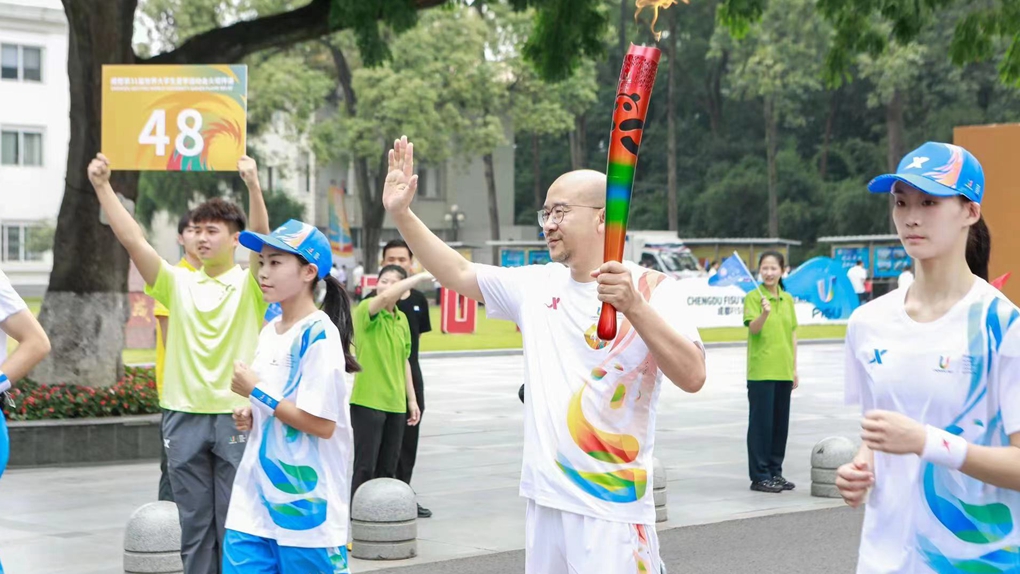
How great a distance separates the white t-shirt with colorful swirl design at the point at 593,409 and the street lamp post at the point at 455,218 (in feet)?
179

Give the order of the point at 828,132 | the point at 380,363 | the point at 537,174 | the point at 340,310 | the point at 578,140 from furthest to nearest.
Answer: the point at 537,174 < the point at 828,132 < the point at 578,140 < the point at 380,363 < the point at 340,310

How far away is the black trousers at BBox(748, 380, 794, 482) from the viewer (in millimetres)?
10750

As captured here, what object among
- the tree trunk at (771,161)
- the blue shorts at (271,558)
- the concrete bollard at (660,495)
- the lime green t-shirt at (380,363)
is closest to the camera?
the blue shorts at (271,558)

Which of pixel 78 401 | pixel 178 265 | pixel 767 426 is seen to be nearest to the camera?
pixel 178 265

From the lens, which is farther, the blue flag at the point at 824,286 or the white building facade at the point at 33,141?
Result: the white building facade at the point at 33,141

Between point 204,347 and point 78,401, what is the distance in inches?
258

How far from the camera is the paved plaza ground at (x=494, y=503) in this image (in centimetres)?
820

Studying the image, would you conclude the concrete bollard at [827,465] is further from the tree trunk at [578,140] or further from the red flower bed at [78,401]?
the tree trunk at [578,140]

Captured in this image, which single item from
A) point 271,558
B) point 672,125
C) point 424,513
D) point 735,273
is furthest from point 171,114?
point 672,125

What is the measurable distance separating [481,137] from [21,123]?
17026 millimetres

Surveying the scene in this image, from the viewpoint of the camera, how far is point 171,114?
10234mm

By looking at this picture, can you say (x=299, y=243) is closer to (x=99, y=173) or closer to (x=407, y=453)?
(x=99, y=173)

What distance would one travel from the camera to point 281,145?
57.6m

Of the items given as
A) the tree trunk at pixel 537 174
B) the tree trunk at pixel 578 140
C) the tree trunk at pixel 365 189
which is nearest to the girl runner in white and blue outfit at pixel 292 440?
the tree trunk at pixel 365 189
